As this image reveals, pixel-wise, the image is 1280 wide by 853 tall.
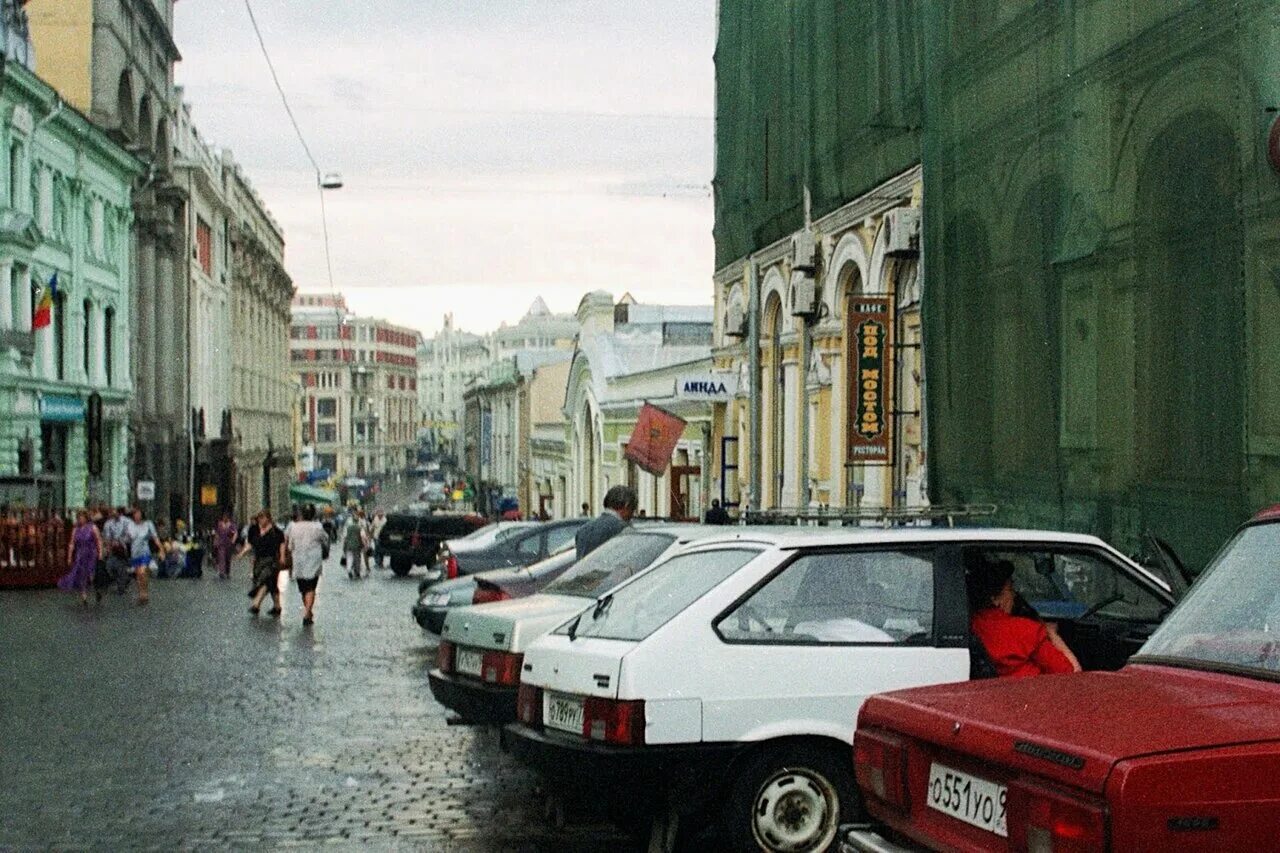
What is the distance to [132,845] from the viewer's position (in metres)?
9.46

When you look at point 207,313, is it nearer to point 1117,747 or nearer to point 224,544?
point 224,544

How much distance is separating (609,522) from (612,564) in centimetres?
262

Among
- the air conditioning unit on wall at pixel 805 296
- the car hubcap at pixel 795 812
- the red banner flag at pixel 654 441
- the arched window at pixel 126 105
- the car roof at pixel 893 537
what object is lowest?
the car hubcap at pixel 795 812

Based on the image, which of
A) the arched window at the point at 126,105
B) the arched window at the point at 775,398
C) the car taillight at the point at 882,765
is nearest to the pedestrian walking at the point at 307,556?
the arched window at the point at 775,398

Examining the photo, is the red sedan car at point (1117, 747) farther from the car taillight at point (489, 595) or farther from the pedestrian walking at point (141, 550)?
the pedestrian walking at point (141, 550)

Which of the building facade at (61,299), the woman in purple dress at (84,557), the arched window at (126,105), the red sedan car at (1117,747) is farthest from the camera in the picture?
the arched window at (126,105)

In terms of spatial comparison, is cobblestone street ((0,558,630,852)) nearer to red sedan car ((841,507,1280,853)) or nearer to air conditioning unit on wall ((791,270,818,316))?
red sedan car ((841,507,1280,853))

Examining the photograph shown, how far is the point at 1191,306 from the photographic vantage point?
50.3ft

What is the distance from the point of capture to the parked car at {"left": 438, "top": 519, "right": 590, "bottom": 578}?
842 inches

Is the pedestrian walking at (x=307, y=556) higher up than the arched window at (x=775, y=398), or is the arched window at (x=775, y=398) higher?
the arched window at (x=775, y=398)

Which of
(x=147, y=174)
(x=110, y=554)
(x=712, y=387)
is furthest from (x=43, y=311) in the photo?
(x=147, y=174)

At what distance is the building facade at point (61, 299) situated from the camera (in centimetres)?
4231

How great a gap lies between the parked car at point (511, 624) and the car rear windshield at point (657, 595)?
93cm

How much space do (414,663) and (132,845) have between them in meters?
9.42
